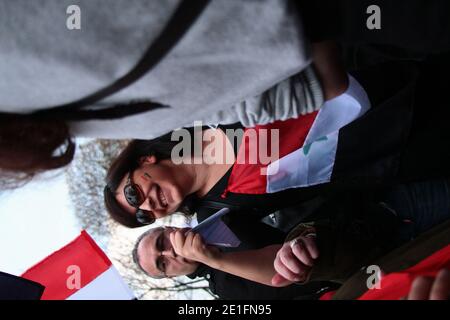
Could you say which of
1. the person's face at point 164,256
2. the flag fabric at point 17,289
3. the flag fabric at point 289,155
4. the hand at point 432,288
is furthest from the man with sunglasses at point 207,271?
the hand at point 432,288

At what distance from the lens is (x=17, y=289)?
85 cm

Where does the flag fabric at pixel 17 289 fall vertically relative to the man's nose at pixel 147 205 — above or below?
below

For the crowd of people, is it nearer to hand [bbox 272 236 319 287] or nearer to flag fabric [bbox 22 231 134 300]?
hand [bbox 272 236 319 287]

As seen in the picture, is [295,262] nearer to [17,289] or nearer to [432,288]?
[432,288]

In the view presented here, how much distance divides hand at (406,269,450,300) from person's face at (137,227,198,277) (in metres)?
0.56

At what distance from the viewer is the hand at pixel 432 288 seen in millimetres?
455

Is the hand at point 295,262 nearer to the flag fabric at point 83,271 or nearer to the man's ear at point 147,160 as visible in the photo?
the man's ear at point 147,160

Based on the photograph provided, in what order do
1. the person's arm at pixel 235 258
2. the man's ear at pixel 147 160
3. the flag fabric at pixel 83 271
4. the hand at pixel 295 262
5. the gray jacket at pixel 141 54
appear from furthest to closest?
the flag fabric at pixel 83 271 < the man's ear at pixel 147 160 < the person's arm at pixel 235 258 < the hand at pixel 295 262 < the gray jacket at pixel 141 54

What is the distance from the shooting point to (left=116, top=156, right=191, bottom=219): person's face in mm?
897

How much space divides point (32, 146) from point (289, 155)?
51 cm

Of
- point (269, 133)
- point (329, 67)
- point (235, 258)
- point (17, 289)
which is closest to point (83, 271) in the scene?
point (17, 289)

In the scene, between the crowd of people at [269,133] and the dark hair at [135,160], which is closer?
the crowd of people at [269,133]

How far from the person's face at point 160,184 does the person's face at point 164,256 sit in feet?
0.24


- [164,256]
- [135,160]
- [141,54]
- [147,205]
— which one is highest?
[141,54]
